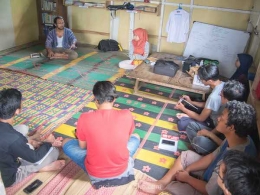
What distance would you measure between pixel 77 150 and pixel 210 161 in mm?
1078

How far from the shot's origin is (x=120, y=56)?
504 cm

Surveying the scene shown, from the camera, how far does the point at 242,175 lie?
3.34 ft

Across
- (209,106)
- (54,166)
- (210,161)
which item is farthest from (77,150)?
(209,106)

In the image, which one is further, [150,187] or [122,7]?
[122,7]

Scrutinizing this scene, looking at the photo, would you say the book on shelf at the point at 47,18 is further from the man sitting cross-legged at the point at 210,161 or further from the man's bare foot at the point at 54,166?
the man sitting cross-legged at the point at 210,161

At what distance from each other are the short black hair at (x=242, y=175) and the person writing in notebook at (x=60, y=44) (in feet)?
13.4

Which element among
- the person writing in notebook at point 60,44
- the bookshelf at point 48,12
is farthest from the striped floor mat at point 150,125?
the bookshelf at point 48,12

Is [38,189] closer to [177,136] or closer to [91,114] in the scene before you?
[91,114]

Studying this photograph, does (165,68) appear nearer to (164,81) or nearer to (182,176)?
(164,81)

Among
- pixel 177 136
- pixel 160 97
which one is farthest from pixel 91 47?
pixel 177 136

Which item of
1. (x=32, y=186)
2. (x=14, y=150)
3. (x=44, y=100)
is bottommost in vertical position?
(x=32, y=186)

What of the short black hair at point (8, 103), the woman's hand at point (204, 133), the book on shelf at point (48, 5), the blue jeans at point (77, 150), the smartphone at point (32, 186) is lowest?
the smartphone at point (32, 186)

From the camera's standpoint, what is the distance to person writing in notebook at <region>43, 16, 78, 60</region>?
462 centimetres

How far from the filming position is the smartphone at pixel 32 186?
1.87m
